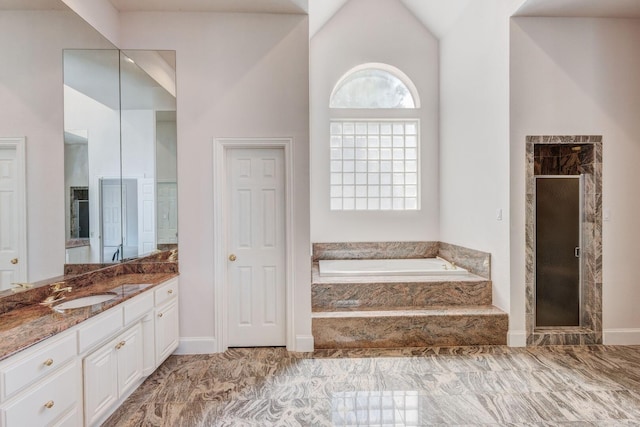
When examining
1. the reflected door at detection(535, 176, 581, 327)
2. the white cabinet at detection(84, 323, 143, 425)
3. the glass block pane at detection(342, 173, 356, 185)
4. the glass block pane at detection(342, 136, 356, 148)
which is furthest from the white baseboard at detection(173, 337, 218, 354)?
the reflected door at detection(535, 176, 581, 327)

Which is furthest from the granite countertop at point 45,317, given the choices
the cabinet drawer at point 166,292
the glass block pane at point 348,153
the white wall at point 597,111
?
the white wall at point 597,111

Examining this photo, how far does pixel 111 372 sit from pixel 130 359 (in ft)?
0.70

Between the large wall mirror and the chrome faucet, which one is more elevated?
the large wall mirror

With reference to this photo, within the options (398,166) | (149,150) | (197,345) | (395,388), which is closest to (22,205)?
(149,150)

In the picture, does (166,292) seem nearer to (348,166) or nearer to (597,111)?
(348,166)

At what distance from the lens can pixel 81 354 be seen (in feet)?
5.80

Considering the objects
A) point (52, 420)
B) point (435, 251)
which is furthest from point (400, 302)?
point (52, 420)

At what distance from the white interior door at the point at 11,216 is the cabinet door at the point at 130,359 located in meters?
0.71

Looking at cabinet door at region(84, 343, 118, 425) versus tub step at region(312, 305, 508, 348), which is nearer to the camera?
cabinet door at region(84, 343, 118, 425)

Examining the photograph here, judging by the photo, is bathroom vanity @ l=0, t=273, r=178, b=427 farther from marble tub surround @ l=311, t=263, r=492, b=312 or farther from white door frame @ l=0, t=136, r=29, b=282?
marble tub surround @ l=311, t=263, r=492, b=312

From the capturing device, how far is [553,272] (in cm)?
331

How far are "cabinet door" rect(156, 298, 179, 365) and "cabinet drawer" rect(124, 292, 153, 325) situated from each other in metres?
0.17

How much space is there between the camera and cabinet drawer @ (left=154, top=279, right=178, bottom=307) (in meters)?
2.64

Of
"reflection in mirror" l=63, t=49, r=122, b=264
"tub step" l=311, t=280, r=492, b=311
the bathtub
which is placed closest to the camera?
"reflection in mirror" l=63, t=49, r=122, b=264
